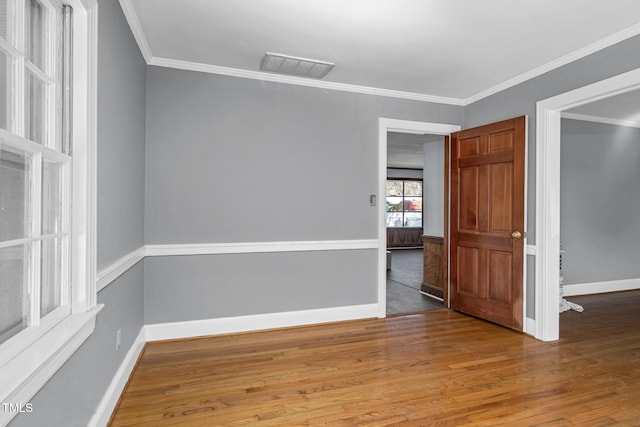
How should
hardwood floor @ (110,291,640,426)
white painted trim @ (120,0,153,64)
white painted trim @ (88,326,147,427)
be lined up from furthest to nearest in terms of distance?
white painted trim @ (120,0,153,64) < hardwood floor @ (110,291,640,426) < white painted trim @ (88,326,147,427)

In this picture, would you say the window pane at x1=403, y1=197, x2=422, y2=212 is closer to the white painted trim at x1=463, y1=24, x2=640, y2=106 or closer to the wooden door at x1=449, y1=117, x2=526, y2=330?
→ the wooden door at x1=449, y1=117, x2=526, y2=330

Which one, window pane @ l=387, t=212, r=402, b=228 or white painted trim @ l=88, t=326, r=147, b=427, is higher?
window pane @ l=387, t=212, r=402, b=228

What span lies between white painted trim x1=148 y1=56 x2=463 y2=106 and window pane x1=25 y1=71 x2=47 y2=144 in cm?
194

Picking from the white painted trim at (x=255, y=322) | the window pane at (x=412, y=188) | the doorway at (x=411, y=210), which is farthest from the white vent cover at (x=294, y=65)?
the window pane at (x=412, y=188)

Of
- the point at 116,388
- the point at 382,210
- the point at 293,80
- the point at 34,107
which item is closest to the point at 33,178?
the point at 34,107

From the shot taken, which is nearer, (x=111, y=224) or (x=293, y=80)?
(x=111, y=224)

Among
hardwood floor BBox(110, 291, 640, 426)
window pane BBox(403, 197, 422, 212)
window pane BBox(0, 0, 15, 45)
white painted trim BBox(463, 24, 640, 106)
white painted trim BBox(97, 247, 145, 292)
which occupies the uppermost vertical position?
white painted trim BBox(463, 24, 640, 106)

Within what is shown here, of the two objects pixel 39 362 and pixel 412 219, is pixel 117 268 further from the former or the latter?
pixel 412 219

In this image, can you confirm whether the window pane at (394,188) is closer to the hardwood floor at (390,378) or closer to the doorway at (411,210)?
the doorway at (411,210)

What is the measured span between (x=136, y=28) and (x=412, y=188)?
33.2 feet

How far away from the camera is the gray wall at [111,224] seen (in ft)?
4.74

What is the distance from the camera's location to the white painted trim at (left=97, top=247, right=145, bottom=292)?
188cm

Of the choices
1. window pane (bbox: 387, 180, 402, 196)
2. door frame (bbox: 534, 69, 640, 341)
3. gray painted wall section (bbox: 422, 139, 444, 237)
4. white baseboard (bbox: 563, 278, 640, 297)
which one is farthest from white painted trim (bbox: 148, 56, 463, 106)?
window pane (bbox: 387, 180, 402, 196)

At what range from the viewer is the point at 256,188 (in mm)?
3502
